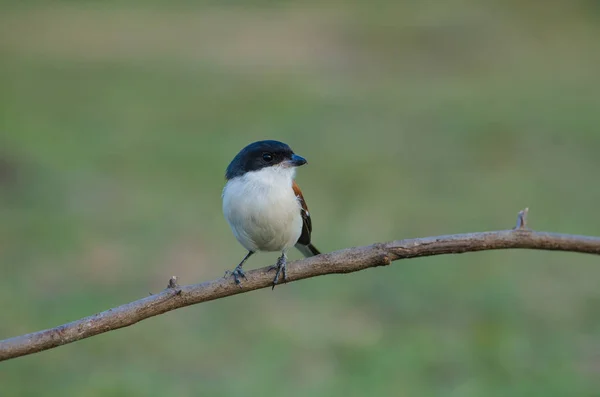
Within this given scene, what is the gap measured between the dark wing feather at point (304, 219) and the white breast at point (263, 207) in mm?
144

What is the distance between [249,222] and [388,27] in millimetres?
18557

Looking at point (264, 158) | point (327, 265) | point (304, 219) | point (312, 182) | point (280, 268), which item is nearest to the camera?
point (327, 265)

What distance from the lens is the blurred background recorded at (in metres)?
7.63

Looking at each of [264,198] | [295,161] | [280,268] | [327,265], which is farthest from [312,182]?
[327,265]

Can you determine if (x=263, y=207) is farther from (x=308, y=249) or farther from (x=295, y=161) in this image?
(x=308, y=249)

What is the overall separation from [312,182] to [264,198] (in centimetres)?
829

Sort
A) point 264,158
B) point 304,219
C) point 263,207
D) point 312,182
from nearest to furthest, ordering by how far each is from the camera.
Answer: point 263,207 → point 264,158 → point 304,219 → point 312,182

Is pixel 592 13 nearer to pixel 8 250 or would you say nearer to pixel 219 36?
pixel 219 36

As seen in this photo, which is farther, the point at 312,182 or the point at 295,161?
the point at 312,182

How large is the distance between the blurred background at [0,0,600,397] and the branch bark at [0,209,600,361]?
3469mm

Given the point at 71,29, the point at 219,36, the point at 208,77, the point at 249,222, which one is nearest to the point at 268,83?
the point at 208,77

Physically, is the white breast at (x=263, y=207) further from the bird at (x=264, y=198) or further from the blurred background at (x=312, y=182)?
the blurred background at (x=312, y=182)

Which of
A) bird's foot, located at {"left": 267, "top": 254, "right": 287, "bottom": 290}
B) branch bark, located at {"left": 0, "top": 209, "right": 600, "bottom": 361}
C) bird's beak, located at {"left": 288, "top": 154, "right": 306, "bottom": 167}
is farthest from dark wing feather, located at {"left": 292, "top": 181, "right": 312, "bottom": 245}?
branch bark, located at {"left": 0, "top": 209, "right": 600, "bottom": 361}

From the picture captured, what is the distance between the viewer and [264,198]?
14.4 ft
